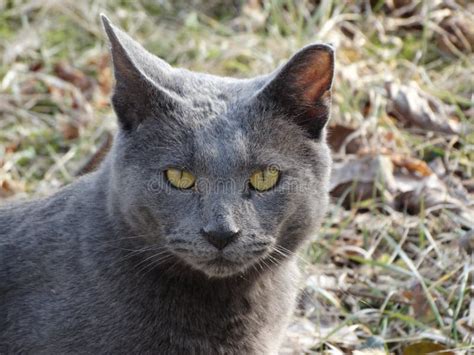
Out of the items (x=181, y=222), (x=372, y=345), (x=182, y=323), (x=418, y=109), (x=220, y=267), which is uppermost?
(x=181, y=222)

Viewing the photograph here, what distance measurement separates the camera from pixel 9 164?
4727 millimetres

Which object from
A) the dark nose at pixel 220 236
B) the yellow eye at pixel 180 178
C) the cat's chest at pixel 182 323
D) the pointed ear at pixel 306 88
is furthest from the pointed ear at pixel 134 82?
the cat's chest at pixel 182 323

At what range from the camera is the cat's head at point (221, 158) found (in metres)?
2.59

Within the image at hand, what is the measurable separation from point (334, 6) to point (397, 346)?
344cm

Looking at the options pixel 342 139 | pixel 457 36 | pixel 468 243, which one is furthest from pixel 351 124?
pixel 457 36

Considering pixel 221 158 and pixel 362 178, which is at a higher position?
pixel 221 158

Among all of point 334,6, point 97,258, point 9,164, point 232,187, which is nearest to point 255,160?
point 232,187

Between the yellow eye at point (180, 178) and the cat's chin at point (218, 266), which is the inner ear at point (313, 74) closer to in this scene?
the yellow eye at point (180, 178)

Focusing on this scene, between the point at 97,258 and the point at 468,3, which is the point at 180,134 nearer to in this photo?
the point at 97,258

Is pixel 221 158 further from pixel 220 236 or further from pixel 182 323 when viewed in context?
pixel 182 323

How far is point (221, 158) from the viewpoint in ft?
8.65

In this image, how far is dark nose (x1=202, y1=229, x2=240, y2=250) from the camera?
8.15 ft

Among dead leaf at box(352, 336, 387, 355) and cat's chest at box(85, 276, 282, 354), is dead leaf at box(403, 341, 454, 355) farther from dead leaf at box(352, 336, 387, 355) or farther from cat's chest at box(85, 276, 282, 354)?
cat's chest at box(85, 276, 282, 354)

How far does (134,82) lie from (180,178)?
37cm
